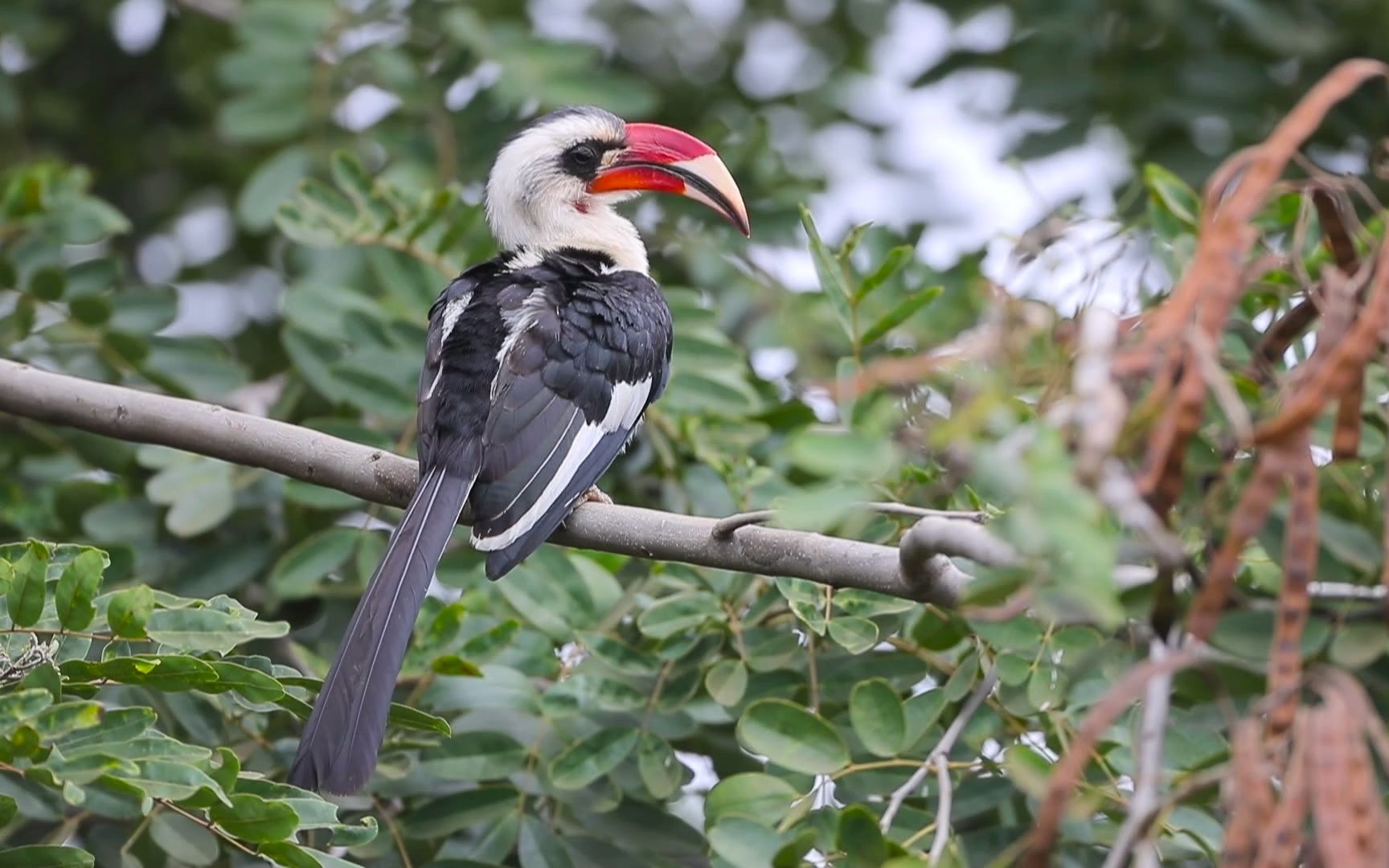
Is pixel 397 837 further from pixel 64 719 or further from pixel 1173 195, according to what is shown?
pixel 1173 195

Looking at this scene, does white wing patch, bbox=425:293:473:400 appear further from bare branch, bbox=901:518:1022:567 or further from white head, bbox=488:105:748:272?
bare branch, bbox=901:518:1022:567

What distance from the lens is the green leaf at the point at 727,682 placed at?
2.27m

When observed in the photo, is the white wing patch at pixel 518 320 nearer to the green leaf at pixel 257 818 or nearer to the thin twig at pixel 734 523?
the thin twig at pixel 734 523

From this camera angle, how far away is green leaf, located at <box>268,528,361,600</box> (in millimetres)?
2805

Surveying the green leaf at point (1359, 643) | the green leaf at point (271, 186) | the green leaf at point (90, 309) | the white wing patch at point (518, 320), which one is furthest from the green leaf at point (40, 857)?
the green leaf at point (271, 186)

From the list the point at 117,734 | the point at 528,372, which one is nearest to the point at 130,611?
the point at 117,734

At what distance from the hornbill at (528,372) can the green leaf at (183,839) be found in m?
0.19

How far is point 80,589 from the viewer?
1804mm

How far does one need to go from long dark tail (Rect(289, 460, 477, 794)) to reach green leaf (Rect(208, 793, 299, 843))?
0.22 metres

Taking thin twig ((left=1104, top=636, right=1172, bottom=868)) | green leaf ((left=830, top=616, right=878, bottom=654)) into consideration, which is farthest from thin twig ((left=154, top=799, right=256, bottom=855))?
thin twig ((left=1104, top=636, right=1172, bottom=868))

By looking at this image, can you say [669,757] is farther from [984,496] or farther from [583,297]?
[583,297]

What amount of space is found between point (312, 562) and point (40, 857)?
1.10 m

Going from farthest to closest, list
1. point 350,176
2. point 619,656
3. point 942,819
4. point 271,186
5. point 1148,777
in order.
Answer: point 271,186, point 350,176, point 619,656, point 942,819, point 1148,777

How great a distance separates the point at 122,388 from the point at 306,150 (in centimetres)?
164
